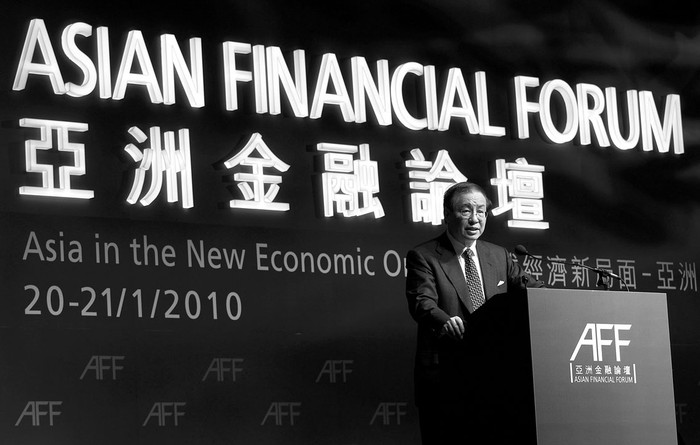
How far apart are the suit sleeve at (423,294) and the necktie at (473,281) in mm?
130

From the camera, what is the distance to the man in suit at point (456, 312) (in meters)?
3.82

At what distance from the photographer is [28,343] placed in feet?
16.9

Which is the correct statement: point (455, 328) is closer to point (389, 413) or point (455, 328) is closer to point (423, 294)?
point (423, 294)

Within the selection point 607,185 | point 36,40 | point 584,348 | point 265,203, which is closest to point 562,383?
point 584,348

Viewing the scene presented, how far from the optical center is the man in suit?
3820mm

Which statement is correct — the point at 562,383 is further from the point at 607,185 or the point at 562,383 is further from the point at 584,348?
the point at 607,185

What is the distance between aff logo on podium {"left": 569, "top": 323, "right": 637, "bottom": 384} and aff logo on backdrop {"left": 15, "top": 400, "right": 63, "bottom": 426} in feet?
7.69

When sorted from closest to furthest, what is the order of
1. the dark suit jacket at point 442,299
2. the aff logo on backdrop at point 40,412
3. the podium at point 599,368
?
the podium at point 599,368 → the dark suit jacket at point 442,299 → the aff logo on backdrop at point 40,412

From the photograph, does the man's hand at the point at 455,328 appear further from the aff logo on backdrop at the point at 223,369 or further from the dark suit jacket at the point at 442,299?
the aff logo on backdrop at the point at 223,369

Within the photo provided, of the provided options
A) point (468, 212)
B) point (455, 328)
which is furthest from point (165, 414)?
point (455, 328)

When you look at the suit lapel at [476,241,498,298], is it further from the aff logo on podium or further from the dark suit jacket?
the aff logo on podium

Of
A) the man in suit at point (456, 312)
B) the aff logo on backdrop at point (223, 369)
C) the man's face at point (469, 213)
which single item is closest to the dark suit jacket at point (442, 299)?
the man in suit at point (456, 312)

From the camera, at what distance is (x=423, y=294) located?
13.6ft

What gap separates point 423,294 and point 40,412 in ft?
5.89
